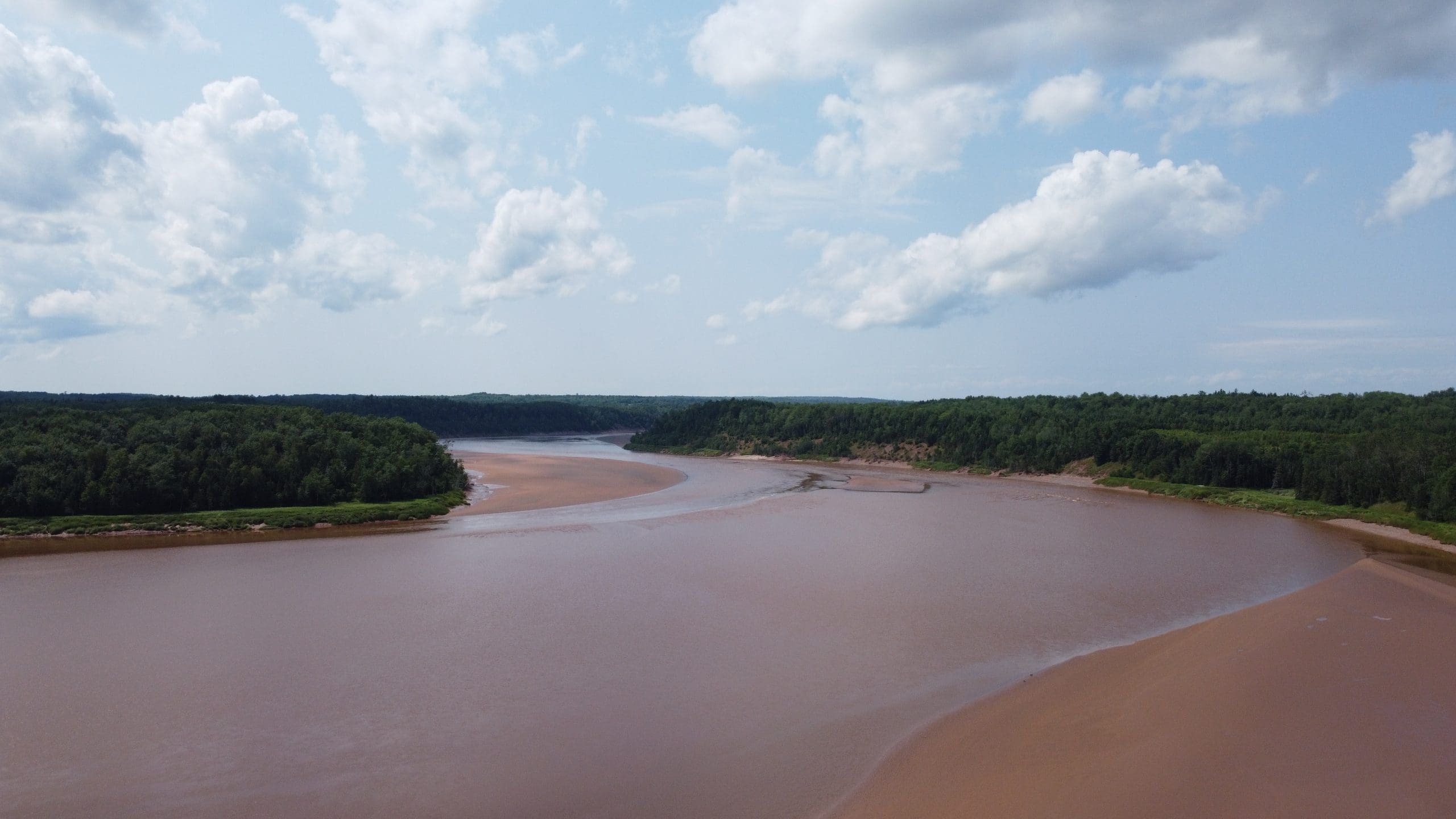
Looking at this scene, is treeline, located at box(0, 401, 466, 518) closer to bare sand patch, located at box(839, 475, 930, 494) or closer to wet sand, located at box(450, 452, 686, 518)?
wet sand, located at box(450, 452, 686, 518)

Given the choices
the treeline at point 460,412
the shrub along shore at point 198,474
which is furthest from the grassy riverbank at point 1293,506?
the treeline at point 460,412

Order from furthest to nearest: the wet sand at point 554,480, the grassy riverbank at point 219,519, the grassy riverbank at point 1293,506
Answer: the wet sand at point 554,480 → the grassy riverbank at point 219,519 → the grassy riverbank at point 1293,506

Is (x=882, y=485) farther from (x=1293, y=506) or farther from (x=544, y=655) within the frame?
(x=544, y=655)

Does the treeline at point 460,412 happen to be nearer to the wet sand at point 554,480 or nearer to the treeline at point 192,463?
the wet sand at point 554,480

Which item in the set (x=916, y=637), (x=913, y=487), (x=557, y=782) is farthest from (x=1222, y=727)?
(x=913, y=487)

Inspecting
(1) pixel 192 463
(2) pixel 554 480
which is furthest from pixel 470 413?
(1) pixel 192 463

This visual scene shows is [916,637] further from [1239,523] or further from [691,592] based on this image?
[1239,523]
